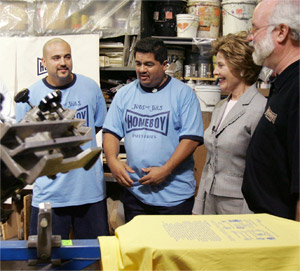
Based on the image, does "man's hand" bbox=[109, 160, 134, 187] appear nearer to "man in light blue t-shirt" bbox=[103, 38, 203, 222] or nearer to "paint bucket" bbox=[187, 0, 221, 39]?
"man in light blue t-shirt" bbox=[103, 38, 203, 222]

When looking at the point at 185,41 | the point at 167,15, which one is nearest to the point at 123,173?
the point at 185,41

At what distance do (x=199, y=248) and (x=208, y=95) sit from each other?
2271 millimetres

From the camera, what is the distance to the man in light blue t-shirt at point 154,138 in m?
2.15

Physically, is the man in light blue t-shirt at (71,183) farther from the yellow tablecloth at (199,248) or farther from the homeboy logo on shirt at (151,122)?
the yellow tablecloth at (199,248)

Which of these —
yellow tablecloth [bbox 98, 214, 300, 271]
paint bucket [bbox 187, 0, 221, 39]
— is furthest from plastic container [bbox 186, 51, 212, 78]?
yellow tablecloth [bbox 98, 214, 300, 271]

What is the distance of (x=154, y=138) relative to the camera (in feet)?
7.07

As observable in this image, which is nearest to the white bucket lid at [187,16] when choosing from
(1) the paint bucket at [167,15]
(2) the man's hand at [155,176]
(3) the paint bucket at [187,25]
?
(3) the paint bucket at [187,25]

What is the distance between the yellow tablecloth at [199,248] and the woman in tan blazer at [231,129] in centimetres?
66

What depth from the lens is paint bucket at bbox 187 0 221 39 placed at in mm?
3367

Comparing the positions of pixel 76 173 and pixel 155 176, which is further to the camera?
pixel 76 173

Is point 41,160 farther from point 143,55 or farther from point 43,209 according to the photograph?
point 143,55

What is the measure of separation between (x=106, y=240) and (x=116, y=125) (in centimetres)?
128

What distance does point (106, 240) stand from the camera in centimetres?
105

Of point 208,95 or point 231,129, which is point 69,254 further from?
point 208,95
